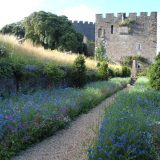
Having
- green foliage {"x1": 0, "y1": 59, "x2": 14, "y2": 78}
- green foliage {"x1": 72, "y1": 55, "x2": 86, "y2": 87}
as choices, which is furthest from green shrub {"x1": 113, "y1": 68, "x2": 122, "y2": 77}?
green foliage {"x1": 0, "y1": 59, "x2": 14, "y2": 78}

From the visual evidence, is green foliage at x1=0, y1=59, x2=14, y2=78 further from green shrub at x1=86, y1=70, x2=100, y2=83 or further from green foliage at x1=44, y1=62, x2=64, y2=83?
green shrub at x1=86, y1=70, x2=100, y2=83

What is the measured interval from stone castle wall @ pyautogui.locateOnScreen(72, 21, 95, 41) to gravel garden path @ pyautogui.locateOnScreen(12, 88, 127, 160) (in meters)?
48.1

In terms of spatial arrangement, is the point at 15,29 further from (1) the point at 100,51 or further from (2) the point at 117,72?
(2) the point at 117,72

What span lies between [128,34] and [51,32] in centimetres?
1191

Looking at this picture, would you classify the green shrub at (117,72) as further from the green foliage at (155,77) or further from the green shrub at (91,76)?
the green foliage at (155,77)

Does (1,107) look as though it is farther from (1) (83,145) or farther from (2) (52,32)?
(2) (52,32)

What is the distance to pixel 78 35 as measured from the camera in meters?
41.6

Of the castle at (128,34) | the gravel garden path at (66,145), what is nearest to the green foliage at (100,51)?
the castle at (128,34)

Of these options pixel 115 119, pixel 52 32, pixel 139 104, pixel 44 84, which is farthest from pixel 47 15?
pixel 115 119

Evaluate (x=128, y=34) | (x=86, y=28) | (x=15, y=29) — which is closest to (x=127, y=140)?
(x=128, y=34)

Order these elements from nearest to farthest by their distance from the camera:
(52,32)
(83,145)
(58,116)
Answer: (83,145), (58,116), (52,32)

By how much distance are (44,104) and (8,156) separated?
2.61 metres

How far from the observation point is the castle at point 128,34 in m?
46.2

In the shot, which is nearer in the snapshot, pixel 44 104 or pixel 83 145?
pixel 83 145
